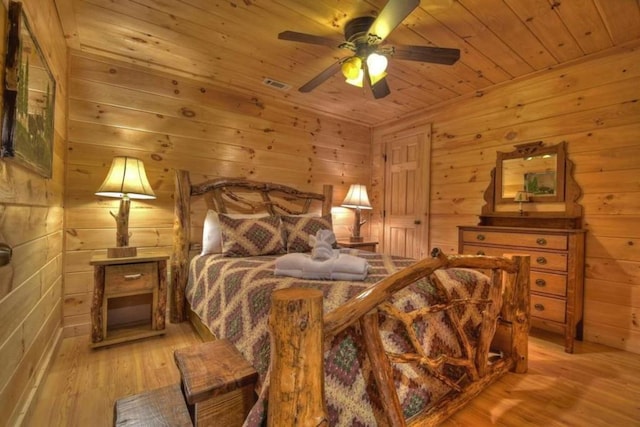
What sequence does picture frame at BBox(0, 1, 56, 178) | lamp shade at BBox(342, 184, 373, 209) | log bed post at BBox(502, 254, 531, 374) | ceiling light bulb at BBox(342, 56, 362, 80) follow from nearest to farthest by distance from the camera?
picture frame at BBox(0, 1, 56, 178) → log bed post at BBox(502, 254, 531, 374) → ceiling light bulb at BBox(342, 56, 362, 80) → lamp shade at BBox(342, 184, 373, 209)

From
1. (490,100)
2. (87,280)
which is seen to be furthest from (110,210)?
(490,100)

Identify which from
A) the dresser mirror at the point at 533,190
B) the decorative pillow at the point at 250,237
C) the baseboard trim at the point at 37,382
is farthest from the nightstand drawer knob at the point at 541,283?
the baseboard trim at the point at 37,382

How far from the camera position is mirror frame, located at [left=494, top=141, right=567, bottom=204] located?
2.53m

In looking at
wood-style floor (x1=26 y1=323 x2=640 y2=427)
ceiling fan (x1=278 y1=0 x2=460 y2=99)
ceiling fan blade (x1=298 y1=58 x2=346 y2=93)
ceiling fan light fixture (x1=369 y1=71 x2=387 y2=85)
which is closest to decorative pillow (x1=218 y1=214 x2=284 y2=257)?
wood-style floor (x1=26 y1=323 x2=640 y2=427)

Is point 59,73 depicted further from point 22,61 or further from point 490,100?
point 490,100

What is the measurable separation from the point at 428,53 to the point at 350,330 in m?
1.61

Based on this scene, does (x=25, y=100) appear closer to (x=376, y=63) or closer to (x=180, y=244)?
(x=180, y=244)

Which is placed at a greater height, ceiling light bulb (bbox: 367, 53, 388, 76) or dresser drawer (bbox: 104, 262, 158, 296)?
ceiling light bulb (bbox: 367, 53, 388, 76)

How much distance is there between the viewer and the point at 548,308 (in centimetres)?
226

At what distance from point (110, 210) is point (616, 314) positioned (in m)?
4.03

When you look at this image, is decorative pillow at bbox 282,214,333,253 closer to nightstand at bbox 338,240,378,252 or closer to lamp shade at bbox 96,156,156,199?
nightstand at bbox 338,240,378,252

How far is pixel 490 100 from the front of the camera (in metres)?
3.01

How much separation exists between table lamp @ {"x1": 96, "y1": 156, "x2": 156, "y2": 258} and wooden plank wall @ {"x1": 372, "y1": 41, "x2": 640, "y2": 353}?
10.4 feet

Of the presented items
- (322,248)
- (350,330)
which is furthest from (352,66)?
(350,330)
